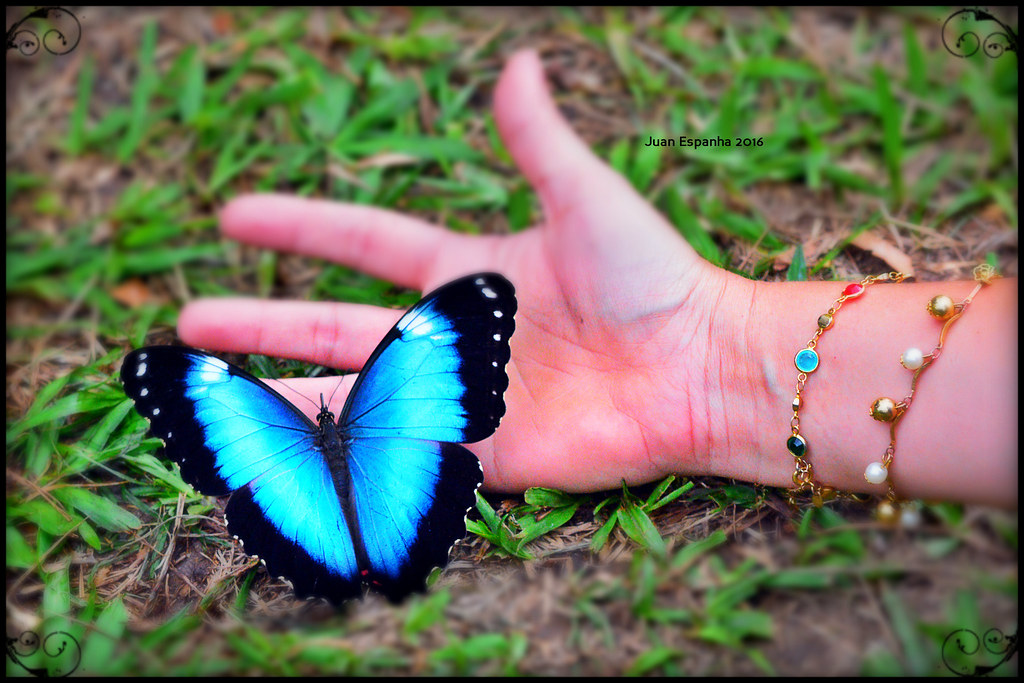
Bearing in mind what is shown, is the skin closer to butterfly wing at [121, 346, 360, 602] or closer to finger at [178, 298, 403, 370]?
finger at [178, 298, 403, 370]

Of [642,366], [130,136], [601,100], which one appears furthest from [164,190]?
[642,366]

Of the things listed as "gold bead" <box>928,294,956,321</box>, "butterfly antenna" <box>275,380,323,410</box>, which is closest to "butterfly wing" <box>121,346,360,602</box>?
"butterfly antenna" <box>275,380,323,410</box>

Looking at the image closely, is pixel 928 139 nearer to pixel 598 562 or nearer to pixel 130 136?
pixel 598 562

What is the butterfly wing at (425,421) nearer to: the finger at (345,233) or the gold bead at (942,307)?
the finger at (345,233)

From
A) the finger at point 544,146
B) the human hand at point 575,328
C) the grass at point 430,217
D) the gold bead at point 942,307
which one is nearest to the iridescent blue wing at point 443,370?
the human hand at point 575,328

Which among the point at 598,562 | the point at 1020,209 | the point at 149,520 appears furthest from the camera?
the point at 1020,209

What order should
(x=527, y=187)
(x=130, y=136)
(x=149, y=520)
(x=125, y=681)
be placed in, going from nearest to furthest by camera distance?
(x=125, y=681), (x=149, y=520), (x=527, y=187), (x=130, y=136)

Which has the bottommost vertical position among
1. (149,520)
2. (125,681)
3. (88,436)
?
(125,681)

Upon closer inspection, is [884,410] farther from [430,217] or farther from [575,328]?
[430,217]
